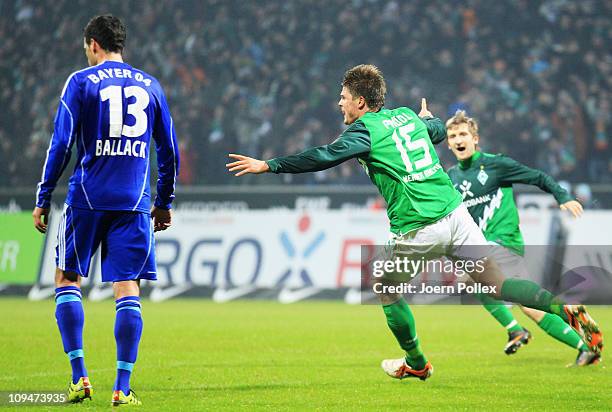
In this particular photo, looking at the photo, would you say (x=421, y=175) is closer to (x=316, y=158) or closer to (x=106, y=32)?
(x=316, y=158)

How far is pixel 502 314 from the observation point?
8969 millimetres

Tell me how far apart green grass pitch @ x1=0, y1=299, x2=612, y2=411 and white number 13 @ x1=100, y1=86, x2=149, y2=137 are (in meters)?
1.57

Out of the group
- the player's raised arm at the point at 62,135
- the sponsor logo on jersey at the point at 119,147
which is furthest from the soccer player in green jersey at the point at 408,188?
the player's raised arm at the point at 62,135

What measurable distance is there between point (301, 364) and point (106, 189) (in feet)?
10.0

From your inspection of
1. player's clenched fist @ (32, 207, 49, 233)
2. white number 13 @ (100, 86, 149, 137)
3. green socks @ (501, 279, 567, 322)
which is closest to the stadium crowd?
green socks @ (501, 279, 567, 322)

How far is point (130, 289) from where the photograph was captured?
18.6ft

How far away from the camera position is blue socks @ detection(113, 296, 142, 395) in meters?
5.60

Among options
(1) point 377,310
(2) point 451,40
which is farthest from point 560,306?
(2) point 451,40

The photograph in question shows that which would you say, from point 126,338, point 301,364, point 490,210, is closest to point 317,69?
point 490,210

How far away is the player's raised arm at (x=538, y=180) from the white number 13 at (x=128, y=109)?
3.48 metres

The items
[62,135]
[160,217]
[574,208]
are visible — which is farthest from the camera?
[574,208]

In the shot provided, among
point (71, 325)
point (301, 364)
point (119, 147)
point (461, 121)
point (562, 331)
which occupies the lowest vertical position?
point (301, 364)

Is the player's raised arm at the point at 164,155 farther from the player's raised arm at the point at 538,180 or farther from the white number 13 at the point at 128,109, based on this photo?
the player's raised arm at the point at 538,180

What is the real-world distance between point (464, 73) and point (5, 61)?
10623 mm
